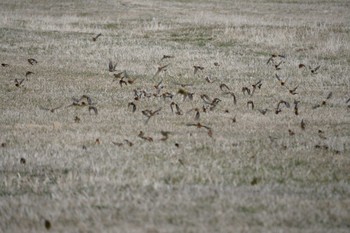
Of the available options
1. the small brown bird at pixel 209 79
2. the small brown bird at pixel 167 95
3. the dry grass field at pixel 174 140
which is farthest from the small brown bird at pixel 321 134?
the small brown bird at pixel 209 79

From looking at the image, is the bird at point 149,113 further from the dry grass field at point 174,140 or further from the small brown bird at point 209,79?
the small brown bird at point 209,79

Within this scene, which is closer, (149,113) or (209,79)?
(149,113)

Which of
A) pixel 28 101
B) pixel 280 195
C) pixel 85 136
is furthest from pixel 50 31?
pixel 280 195

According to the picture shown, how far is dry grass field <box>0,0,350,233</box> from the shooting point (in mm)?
6918

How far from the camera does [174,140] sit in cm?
1099

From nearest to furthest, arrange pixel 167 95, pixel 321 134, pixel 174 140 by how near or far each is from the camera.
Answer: pixel 174 140, pixel 321 134, pixel 167 95

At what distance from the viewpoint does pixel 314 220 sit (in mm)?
6684

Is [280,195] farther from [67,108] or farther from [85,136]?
[67,108]

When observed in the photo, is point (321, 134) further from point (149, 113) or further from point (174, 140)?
point (149, 113)

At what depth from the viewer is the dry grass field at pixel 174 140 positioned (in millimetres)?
6918

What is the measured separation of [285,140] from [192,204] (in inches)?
168

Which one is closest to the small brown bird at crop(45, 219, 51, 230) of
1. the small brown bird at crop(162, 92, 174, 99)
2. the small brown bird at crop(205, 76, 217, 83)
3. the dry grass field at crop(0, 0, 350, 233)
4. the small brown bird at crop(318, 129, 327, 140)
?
the dry grass field at crop(0, 0, 350, 233)

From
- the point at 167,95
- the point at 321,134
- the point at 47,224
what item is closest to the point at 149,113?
the point at 167,95

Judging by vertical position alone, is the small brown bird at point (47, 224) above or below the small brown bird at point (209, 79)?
above
